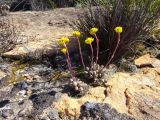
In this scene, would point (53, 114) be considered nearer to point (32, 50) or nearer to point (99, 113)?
point (99, 113)

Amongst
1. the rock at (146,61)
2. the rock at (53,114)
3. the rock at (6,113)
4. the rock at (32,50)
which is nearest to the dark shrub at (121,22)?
the rock at (146,61)

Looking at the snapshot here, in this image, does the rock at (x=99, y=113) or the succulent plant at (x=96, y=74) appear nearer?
the rock at (x=99, y=113)

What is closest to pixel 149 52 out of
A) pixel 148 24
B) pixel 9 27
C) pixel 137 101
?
pixel 148 24

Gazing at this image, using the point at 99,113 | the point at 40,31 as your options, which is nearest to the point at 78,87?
the point at 99,113

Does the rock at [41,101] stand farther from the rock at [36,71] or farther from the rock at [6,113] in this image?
the rock at [36,71]

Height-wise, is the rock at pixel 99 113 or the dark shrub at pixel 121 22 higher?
the dark shrub at pixel 121 22

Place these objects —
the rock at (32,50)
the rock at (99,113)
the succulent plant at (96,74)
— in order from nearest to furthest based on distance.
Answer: the rock at (99,113)
the succulent plant at (96,74)
the rock at (32,50)
